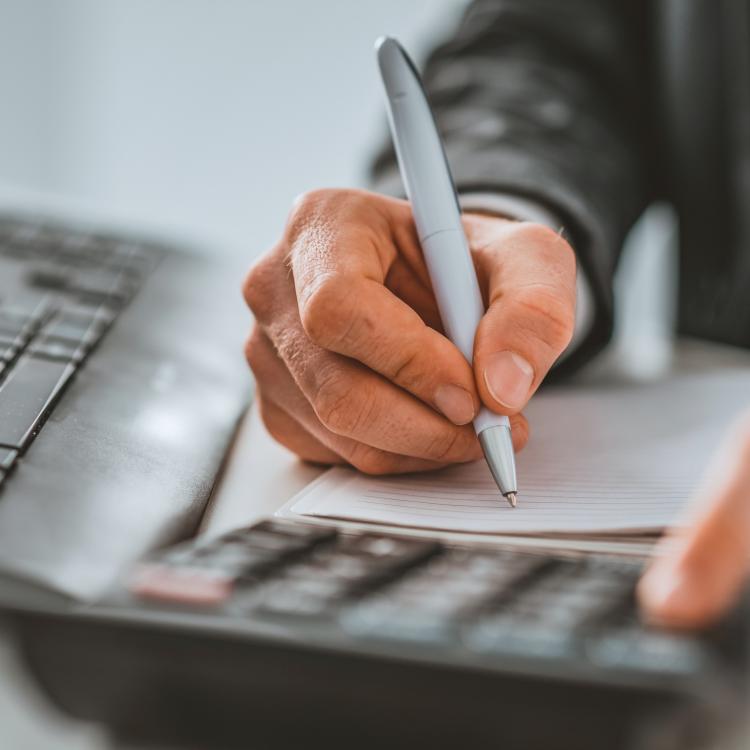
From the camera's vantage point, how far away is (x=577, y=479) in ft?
1.16

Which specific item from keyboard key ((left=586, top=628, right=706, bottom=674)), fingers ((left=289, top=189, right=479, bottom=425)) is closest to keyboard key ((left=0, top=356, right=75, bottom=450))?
fingers ((left=289, top=189, right=479, bottom=425))

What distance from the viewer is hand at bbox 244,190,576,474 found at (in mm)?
325

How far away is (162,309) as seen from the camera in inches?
19.7

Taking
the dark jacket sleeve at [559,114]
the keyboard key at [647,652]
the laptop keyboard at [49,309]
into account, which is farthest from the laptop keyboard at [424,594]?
the dark jacket sleeve at [559,114]

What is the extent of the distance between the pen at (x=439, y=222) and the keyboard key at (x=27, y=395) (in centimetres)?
16

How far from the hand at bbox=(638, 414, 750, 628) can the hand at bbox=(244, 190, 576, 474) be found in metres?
0.12

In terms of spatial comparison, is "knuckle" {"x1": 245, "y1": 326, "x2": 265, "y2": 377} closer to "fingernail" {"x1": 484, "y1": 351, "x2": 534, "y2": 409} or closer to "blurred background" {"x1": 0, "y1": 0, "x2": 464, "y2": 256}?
"fingernail" {"x1": 484, "y1": 351, "x2": 534, "y2": 409}

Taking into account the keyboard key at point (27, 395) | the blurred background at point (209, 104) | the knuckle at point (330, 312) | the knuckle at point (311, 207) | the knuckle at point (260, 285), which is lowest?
the blurred background at point (209, 104)

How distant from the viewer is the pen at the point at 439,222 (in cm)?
33

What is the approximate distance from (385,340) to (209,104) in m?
1.23

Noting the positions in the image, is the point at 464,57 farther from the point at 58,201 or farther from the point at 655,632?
the point at 655,632

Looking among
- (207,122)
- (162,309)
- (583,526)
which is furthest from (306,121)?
(583,526)

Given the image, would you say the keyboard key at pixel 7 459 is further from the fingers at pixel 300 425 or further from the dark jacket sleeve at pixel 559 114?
the dark jacket sleeve at pixel 559 114

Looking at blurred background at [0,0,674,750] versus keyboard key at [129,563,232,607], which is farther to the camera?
blurred background at [0,0,674,750]
